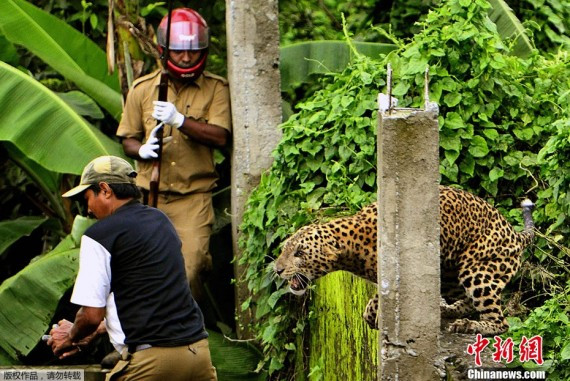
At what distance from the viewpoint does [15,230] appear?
34.1 ft

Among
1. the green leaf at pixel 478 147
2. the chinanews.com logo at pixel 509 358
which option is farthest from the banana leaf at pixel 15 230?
the chinanews.com logo at pixel 509 358

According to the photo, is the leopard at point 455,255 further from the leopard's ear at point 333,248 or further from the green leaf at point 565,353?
the green leaf at point 565,353

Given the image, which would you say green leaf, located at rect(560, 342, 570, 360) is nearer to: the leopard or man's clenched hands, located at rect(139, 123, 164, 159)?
the leopard

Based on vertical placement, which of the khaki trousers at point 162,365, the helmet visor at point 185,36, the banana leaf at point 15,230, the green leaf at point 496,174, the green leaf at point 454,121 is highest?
the helmet visor at point 185,36

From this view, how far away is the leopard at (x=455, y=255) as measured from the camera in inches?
252

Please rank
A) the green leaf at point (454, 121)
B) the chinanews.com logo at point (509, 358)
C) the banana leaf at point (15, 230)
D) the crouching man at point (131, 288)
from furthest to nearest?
the banana leaf at point (15, 230), the green leaf at point (454, 121), the crouching man at point (131, 288), the chinanews.com logo at point (509, 358)

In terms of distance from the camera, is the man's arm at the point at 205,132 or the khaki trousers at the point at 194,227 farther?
the khaki trousers at the point at 194,227

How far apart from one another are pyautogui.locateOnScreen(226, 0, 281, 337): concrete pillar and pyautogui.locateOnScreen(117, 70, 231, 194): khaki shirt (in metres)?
0.17

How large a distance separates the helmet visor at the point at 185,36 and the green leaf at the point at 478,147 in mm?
2309

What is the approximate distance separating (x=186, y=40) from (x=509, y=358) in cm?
405

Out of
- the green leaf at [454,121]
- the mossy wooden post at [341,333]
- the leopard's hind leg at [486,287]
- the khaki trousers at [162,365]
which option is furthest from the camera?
A: the green leaf at [454,121]

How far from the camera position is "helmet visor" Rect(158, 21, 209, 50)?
8.98 metres

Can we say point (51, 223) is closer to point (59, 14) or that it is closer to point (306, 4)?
point (59, 14)

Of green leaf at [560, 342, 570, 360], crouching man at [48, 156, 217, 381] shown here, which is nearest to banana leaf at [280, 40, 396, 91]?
crouching man at [48, 156, 217, 381]
